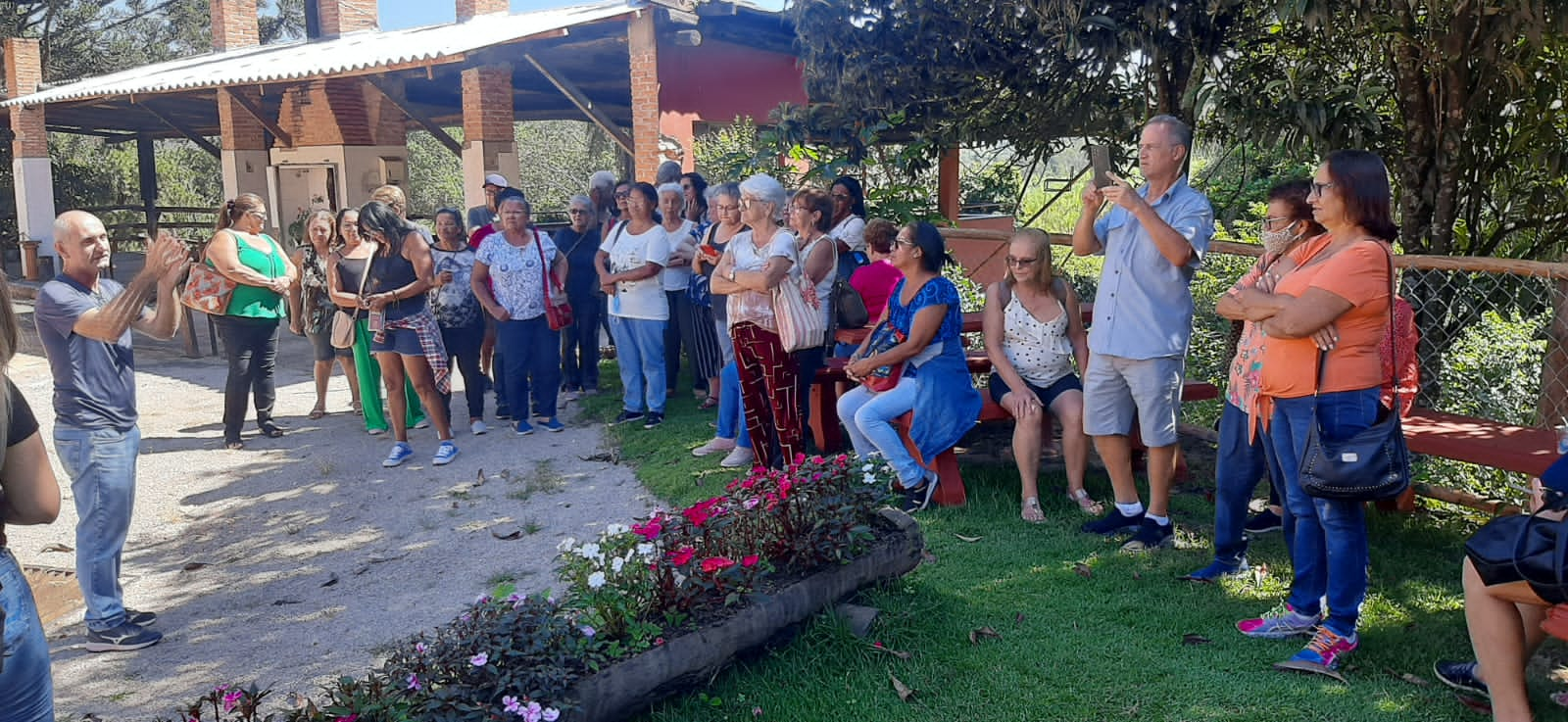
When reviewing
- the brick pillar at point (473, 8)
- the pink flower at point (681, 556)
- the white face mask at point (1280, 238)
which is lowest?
the pink flower at point (681, 556)

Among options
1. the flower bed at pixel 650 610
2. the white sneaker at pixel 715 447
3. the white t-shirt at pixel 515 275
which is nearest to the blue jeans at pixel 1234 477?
the flower bed at pixel 650 610

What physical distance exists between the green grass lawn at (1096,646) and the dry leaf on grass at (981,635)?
0.02 metres

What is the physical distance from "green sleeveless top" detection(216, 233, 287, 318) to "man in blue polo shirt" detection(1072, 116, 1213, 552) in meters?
5.31

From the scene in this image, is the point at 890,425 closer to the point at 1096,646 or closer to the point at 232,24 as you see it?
the point at 1096,646

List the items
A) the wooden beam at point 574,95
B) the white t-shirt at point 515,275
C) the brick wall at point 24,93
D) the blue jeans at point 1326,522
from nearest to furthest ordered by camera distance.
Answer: the blue jeans at point 1326,522
the white t-shirt at point 515,275
the wooden beam at point 574,95
the brick wall at point 24,93

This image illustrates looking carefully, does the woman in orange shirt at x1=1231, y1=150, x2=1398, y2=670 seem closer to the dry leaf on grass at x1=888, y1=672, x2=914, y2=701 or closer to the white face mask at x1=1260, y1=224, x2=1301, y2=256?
the white face mask at x1=1260, y1=224, x2=1301, y2=256

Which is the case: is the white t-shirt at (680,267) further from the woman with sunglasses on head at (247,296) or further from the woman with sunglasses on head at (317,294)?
the woman with sunglasses on head at (247,296)

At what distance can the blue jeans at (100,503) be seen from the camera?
15.2 ft

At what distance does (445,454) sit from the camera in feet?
24.4

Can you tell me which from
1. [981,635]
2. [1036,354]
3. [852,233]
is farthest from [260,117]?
[981,635]

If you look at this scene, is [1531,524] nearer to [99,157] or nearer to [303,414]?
[303,414]

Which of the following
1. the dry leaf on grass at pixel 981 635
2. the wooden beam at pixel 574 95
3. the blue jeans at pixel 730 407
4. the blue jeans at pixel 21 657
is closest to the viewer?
the blue jeans at pixel 21 657

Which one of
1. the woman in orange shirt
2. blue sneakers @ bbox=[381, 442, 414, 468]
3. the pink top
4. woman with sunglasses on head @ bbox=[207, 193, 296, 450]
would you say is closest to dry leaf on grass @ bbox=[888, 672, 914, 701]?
the woman in orange shirt

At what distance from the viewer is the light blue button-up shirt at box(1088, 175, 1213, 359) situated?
15.5ft
